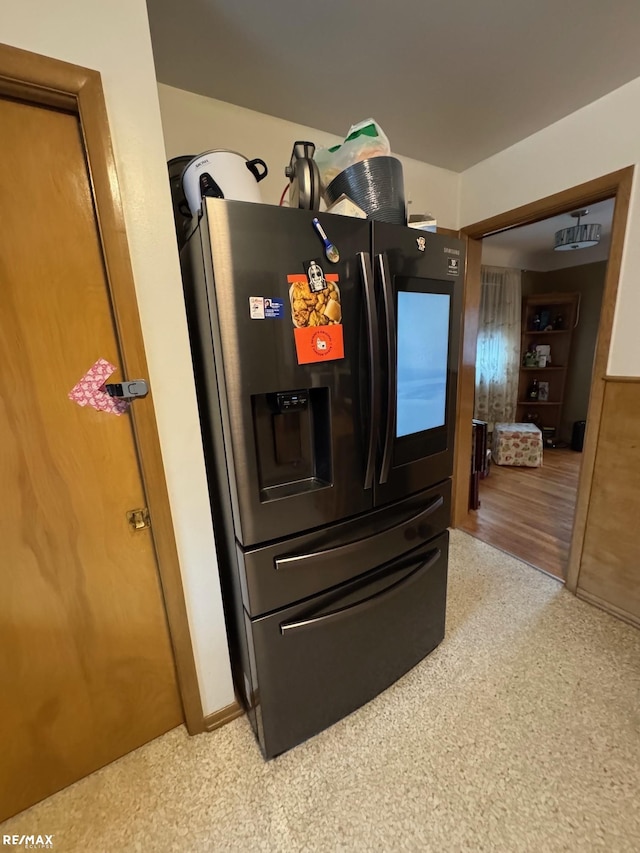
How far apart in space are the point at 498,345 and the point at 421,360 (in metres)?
3.83

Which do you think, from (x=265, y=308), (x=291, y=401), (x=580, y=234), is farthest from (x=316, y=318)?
(x=580, y=234)

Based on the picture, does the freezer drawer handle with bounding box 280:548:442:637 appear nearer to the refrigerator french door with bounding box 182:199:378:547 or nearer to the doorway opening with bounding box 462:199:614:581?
the refrigerator french door with bounding box 182:199:378:547

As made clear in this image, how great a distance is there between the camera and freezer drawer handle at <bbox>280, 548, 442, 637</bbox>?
3.69 ft

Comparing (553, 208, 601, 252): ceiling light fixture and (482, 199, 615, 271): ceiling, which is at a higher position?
(482, 199, 615, 271): ceiling

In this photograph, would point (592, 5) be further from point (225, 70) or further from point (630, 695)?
point (630, 695)

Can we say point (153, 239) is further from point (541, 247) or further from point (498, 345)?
point (541, 247)

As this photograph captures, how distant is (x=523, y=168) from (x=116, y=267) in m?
2.22

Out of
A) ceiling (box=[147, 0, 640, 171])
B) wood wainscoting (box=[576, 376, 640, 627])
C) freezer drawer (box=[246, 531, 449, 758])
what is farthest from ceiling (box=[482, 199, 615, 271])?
freezer drawer (box=[246, 531, 449, 758])

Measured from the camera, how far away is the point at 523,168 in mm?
1924

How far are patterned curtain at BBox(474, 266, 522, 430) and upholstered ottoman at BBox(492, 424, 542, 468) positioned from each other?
0.49 m

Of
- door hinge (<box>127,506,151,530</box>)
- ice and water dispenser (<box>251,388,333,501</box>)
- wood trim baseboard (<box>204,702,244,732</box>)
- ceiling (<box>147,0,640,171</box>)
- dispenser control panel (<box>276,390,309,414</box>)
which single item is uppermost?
ceiling (<box>147,0,640,171</box>)

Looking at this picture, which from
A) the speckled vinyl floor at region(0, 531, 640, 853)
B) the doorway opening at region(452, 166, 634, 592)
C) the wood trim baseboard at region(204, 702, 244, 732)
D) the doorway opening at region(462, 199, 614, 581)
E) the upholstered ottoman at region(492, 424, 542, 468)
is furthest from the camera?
the upholstered ottoman at region(492, 424, 542, 468)

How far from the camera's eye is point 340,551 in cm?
115

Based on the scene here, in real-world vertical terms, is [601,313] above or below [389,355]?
above
